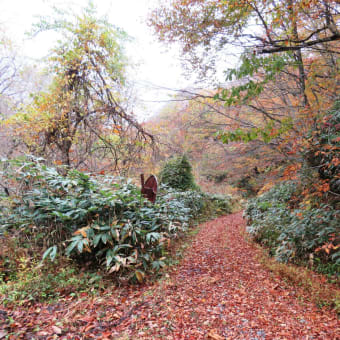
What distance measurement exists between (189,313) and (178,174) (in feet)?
22.6

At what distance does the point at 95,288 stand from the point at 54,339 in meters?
0.85

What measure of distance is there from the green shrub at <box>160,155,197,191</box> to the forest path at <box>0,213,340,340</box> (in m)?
5.75

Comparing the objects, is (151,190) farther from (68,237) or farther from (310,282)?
(310,282)

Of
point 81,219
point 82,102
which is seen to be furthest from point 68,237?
point 82,102

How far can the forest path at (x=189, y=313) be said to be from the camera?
2.10m

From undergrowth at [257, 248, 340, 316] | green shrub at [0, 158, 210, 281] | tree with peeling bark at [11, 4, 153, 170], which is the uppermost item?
tree with peeling bark at [11, 4, 153, 170]

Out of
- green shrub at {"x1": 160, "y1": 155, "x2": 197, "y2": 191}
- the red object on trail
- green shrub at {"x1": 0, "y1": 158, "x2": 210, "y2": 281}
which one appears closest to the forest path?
green shrub at {"x1": 0, "y1": 158, "x2": 210, "y2": 281}

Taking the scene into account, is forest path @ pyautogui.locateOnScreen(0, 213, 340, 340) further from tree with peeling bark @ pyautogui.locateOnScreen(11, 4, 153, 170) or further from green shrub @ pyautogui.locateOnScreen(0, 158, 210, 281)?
tree with peeling bark @ pyautogui.locateOnScreen(11, 4, 153, 170)

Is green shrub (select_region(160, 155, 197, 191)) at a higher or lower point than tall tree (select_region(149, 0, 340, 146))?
lower

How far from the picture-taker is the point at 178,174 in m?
9.18

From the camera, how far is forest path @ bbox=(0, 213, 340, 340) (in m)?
2.10

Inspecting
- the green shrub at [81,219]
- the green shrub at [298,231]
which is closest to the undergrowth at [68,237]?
the green shrub at [81,219]

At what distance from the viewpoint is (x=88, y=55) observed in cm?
491

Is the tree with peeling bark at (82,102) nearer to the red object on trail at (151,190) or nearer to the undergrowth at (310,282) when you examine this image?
the red object on trail at (151,190)
